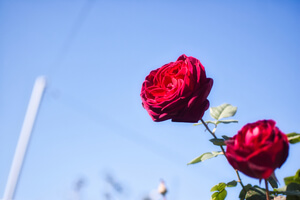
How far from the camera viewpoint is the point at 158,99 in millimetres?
479

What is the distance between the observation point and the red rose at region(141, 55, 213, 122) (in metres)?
0.46

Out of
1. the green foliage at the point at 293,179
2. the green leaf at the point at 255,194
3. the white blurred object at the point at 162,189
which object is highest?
the green foliage at the point at 293,179

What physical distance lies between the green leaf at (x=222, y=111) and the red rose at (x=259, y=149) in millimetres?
250

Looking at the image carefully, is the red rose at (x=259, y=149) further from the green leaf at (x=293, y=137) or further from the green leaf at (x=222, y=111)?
the green leaf at (x=222, y=111)

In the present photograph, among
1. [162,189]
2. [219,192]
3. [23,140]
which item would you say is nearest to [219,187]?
[219,192]

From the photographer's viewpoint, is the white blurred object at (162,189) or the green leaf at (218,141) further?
the white blurred object at (162,189)

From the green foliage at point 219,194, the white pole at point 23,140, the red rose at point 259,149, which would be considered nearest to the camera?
the red rose at point 259,149

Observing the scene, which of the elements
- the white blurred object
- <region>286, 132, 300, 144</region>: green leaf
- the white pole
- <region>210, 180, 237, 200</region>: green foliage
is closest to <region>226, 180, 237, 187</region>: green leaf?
<region>210, 180, 237, 200</region>: green foliage

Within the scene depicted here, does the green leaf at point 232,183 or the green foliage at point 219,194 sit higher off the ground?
the green leaf at point 232,183

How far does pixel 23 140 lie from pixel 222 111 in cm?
391

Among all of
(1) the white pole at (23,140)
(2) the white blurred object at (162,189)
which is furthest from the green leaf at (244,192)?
(1) the white pole at (23,140)

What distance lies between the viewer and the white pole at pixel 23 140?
3.48 meters

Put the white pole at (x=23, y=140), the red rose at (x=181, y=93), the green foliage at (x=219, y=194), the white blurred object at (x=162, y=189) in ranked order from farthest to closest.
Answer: the white pole at (x=23, y=140)
the white blurred object at (x=162, y=189)
the green foliage at (x=219, y=194)
the red rose at (x=181, y=93)

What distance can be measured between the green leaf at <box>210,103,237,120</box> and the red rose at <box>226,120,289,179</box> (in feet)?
0.82
